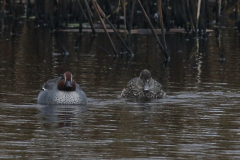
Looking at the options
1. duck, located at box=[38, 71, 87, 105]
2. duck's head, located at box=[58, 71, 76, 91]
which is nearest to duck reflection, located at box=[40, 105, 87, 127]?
duck, located at box=[38, 71, 87, 105]

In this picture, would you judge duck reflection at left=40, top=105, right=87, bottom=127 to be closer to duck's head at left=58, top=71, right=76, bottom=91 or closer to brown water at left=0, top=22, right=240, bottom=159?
brown water at left=0, top=22, right=240, bottom=159

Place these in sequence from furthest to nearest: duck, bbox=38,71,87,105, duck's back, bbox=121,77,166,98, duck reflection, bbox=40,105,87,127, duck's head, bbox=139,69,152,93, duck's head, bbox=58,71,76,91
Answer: duck's head, bbox=139,69,152,93
duck's back, bbox=121,77,166,98
duck's head, bbox=58,71,76,91
duck, bbox=38,71,87,105
duck reflection, bbox=40,105,87,127

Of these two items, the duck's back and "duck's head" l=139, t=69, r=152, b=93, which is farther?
"duck's head" l=139, t=69, r=152, b=93

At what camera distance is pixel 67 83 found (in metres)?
10.7

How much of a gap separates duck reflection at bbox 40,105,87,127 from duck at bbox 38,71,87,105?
0.39 ft

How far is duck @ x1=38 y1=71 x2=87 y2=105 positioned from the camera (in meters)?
10.6

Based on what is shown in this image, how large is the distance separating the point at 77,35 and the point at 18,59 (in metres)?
6.64

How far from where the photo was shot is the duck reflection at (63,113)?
353 inches

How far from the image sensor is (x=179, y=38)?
22.0m

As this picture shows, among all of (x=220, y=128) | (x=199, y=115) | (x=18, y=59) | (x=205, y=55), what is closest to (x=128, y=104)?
(x=199, y=115)

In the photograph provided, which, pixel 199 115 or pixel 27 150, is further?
pixel 199 115

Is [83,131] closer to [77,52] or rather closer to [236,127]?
[236,127]

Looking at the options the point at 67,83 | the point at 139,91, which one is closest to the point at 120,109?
the point at 67,83

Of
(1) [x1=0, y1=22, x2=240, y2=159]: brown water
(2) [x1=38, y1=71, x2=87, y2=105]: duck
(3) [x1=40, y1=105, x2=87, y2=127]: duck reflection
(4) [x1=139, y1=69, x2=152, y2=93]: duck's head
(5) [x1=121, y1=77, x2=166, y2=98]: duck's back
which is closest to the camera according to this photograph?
(1) [x1=0, y1=22, x2=240, y2=159]: brown water
